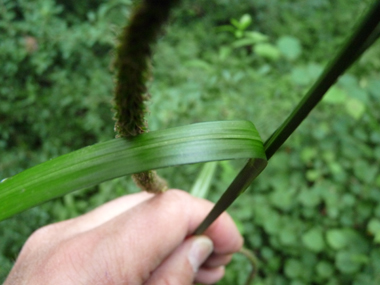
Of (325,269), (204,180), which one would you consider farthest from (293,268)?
(204,180)

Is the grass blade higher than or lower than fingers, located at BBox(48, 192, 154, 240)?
lower

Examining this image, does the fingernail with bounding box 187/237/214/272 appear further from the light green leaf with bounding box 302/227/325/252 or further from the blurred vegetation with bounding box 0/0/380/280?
the light green leaf with bounding box 302/227/325/252

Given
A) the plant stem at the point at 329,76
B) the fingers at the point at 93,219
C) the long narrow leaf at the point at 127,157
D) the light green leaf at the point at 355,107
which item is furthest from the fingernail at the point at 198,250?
the light green leaf at the point at 355,107

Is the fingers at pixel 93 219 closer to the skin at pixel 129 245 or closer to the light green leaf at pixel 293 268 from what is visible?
the skin at pixel 129 245

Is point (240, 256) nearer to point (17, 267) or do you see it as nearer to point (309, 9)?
point (17, 267)

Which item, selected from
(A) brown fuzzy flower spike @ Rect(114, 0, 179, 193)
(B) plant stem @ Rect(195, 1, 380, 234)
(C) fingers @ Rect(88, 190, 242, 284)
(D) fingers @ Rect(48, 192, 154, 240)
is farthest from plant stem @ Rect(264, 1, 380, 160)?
(D) fingers @ Rect(48, 192, 154, 240)

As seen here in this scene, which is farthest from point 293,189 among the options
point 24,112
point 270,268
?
point 24,112

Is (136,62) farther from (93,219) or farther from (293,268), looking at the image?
(293,268)
